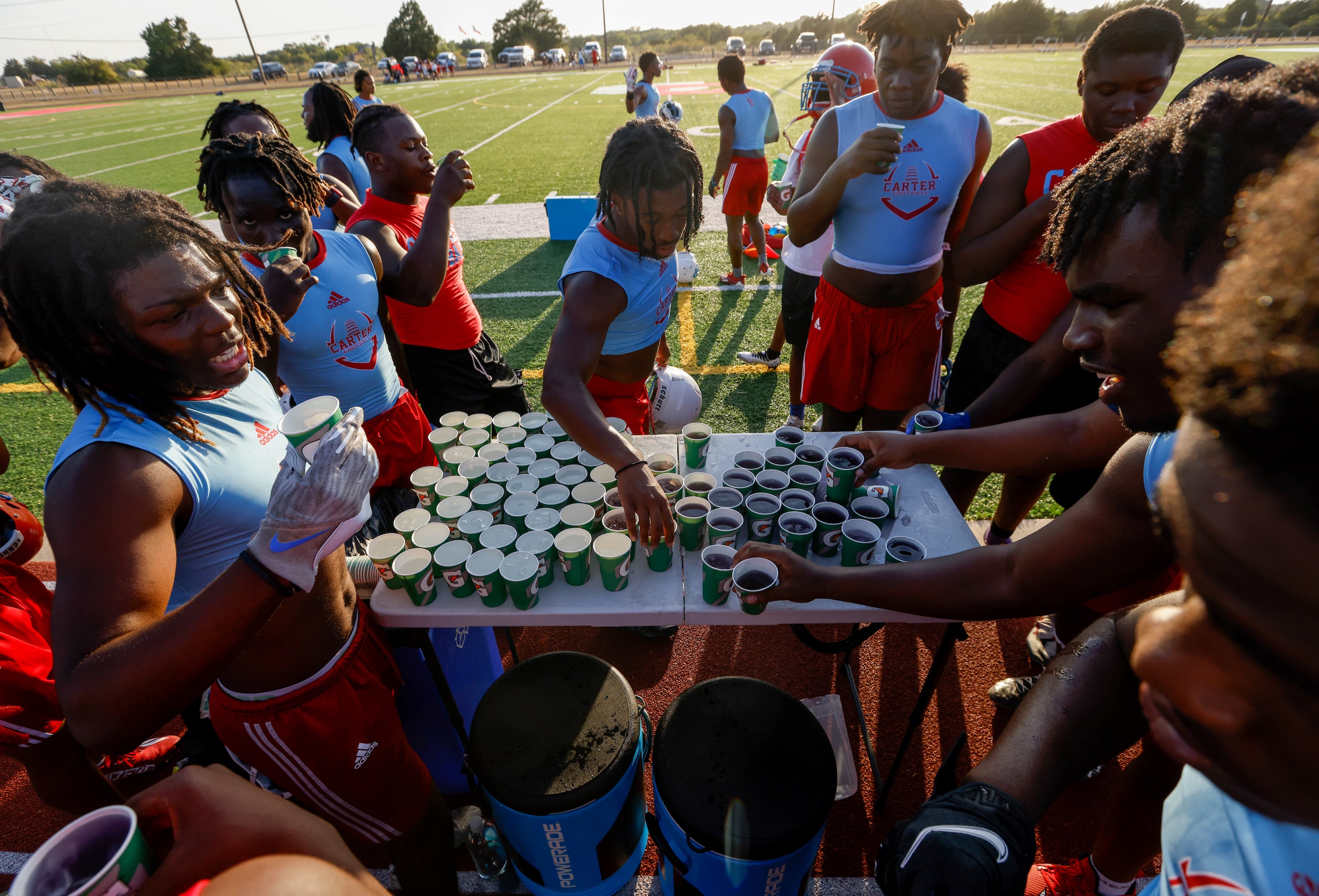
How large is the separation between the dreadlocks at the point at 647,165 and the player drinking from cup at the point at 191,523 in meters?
1.48

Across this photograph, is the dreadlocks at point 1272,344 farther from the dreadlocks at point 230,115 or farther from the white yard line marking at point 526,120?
the white yard line marking at point 526,120

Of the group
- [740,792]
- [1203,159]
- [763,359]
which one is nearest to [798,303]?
[763,359]

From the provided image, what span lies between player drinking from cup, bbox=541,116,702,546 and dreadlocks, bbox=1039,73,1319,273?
4.94 ft

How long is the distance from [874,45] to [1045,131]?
1027mm

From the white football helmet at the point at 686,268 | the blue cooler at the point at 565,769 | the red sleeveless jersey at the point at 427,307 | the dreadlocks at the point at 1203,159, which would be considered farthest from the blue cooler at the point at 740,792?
the white football helmet at the point at 686,268

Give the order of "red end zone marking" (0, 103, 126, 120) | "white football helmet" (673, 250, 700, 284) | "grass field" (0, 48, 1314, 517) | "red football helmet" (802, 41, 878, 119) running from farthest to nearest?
"red end zone marking" (0, 103, 126, 120)
"white football helmet" (673, 250, 700, 284)
"grass field" (0, 48, 1314, 517)
"red football helmet" (802, 41, 878, 119)

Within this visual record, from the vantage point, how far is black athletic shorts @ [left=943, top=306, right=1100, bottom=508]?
2945mm

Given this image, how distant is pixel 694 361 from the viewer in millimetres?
5891

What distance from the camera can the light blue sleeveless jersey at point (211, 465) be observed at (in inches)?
53.5

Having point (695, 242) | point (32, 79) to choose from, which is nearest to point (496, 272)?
point (695, 242)

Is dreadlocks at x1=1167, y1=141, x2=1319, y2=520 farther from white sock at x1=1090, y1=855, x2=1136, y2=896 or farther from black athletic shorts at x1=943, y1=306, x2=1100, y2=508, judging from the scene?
black athletic shorts at x1=943, y1=306, x2=1100, y2=508

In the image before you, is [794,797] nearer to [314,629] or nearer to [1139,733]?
[1139,733]

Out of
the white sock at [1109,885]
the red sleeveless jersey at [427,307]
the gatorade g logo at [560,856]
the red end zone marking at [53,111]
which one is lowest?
the white sock at [1109,885]

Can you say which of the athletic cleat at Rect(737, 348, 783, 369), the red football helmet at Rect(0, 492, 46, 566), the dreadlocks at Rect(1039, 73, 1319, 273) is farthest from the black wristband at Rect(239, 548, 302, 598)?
the athletic cleat at Rect(737, 348, 783, 369)
